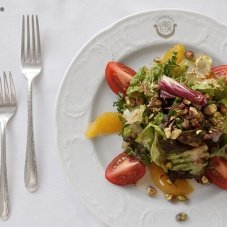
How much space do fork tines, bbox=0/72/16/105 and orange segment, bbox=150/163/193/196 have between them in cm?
47

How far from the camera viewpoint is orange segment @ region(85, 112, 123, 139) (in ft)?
4.39

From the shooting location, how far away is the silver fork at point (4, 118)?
134cm

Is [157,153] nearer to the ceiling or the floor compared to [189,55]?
nearer to the floor

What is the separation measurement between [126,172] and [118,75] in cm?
28

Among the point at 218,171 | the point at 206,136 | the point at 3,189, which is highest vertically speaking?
the point at 206,136

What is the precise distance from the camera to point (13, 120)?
1.40 meters

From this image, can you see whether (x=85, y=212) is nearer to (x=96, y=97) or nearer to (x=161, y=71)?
(x=96, y=97)

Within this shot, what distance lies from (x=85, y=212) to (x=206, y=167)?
15.0 inches

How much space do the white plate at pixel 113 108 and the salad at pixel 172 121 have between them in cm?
3

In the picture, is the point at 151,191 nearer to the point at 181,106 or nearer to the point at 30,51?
the point at 181,106

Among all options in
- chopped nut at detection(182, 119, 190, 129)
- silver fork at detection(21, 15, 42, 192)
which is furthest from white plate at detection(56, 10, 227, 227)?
chopped nut at detection(182, 119, 190, 129)

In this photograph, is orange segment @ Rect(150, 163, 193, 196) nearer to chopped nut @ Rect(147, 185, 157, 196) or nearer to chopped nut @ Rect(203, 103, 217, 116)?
chopped nut @ Rect(147, 185, 157, 196)

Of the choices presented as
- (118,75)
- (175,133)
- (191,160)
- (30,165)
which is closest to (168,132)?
(175,133)

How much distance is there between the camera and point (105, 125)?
4.41 ft
